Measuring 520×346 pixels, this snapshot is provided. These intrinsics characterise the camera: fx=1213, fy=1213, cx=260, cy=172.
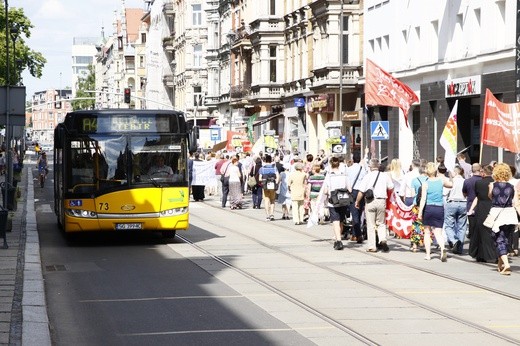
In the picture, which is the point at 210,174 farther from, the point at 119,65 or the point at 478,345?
the point at 119,65

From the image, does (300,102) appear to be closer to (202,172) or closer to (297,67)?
(297,67)

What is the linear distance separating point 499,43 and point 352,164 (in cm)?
1167

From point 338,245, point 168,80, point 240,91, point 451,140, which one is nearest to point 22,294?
point 338,245

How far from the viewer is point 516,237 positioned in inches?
861

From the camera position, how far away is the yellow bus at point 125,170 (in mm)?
23734

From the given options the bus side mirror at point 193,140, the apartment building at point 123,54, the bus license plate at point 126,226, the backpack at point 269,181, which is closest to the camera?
the bus license plate at point 126,226

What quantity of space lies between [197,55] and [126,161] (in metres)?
82.5

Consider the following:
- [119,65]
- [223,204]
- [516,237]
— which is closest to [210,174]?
[223,204]

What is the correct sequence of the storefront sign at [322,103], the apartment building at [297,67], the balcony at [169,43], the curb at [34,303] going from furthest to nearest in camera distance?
the balcony at [169,43]
the storefront sign at [322,103]
the apartment building at [297,67]
the curb at [34,303]

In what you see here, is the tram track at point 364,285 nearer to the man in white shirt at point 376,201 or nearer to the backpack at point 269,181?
the man in white shirt at point 376,201

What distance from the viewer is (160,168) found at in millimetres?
24109

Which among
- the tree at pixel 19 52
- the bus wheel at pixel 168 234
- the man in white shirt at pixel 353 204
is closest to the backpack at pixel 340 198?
the man in white shirt at pixel 353 204

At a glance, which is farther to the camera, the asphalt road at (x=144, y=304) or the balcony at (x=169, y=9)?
the balcony at (x=169, y=9)

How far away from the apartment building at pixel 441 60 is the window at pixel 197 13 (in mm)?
55222
